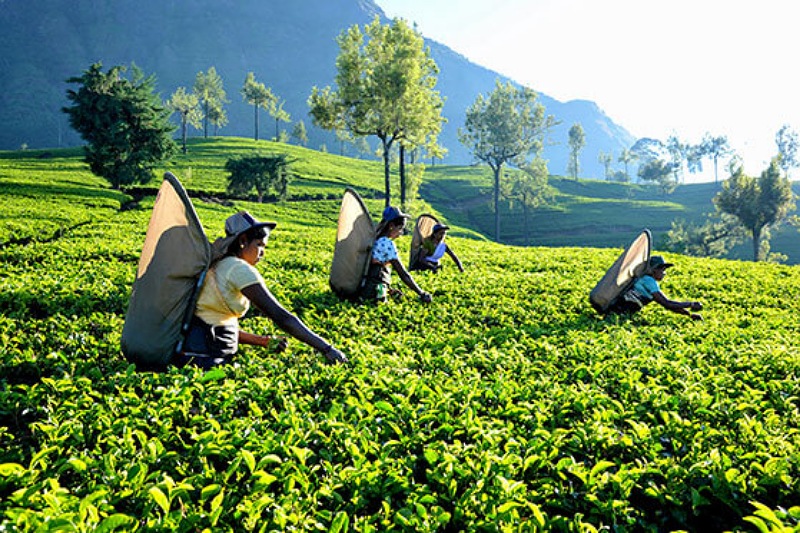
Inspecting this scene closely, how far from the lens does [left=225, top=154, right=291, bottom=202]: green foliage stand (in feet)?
150

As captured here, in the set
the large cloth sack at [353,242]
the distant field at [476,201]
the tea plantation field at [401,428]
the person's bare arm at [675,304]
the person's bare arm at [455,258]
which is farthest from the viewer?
the distant field at [476,201]

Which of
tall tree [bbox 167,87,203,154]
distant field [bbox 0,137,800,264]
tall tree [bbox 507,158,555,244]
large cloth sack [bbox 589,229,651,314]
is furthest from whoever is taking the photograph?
tall tree [bbox 167,87,203,154]

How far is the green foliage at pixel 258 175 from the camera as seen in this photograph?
150ft

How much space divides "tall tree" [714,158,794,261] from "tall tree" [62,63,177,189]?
5908 centimetres

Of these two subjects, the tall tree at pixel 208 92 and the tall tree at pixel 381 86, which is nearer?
the tall tree at pixel 381 86

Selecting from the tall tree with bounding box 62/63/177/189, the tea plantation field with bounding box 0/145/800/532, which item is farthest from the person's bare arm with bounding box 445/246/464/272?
the tall tree with bounding box 62/63/177/189

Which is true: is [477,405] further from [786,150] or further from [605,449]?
[786,150]

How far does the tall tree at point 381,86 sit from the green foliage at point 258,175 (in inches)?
475

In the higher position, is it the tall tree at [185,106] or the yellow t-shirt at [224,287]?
the tall tree at [185,106]

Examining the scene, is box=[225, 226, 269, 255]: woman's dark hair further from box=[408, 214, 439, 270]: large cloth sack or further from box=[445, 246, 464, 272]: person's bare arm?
box=[445, 246, 464, 272]: person's bare arm

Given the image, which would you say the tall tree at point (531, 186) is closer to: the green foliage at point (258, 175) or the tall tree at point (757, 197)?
the tall tree at point (757, 197)

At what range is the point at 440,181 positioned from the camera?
320 ft

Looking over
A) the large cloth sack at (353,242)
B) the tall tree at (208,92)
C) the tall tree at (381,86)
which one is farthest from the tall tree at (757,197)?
the tall tree at (208,92)

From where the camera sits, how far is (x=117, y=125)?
39531mm
